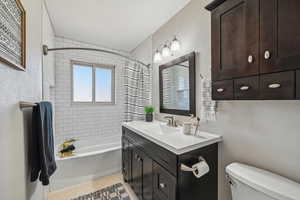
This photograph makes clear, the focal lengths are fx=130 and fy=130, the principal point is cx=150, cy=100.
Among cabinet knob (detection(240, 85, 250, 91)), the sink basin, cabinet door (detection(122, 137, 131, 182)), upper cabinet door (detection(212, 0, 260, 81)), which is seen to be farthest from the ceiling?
cabinet door (detection(122, 137, 131, 182))

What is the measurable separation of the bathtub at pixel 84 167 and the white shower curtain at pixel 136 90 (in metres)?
0.72

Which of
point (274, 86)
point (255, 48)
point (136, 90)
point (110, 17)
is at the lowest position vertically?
point (274, 86)

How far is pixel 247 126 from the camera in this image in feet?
3.53

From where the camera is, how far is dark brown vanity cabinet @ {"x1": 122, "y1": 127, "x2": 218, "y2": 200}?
98cm

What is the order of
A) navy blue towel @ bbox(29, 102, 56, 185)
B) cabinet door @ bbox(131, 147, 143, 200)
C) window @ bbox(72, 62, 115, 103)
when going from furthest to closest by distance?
window @ bbox(72, 62, 115, 103)
cabinet door @ bbox(131, 147, 143, 200)
navy blue towel @ bbox(29, 102, 56, 185)

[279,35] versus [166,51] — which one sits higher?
[166,51]

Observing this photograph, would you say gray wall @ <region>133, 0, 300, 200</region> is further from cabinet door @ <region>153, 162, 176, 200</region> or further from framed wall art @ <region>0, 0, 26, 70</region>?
framed wall art @ <region>0, 0, 26, 70</region>

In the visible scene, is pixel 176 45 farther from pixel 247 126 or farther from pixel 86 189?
pixel 86 189

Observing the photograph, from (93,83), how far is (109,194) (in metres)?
2.18

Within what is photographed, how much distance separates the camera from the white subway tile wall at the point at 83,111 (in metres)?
2.48

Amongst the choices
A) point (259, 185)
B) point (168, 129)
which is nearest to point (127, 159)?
point (168, 129)

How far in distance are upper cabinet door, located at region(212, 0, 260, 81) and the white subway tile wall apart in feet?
7.99

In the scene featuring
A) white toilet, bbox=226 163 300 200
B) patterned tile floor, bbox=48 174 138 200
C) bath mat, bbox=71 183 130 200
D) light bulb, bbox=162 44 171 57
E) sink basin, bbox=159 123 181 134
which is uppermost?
light bulb, bbox=162 44 171 57

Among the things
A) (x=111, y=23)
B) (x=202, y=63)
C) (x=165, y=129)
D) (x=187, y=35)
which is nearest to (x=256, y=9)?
(x=202, y=63)
